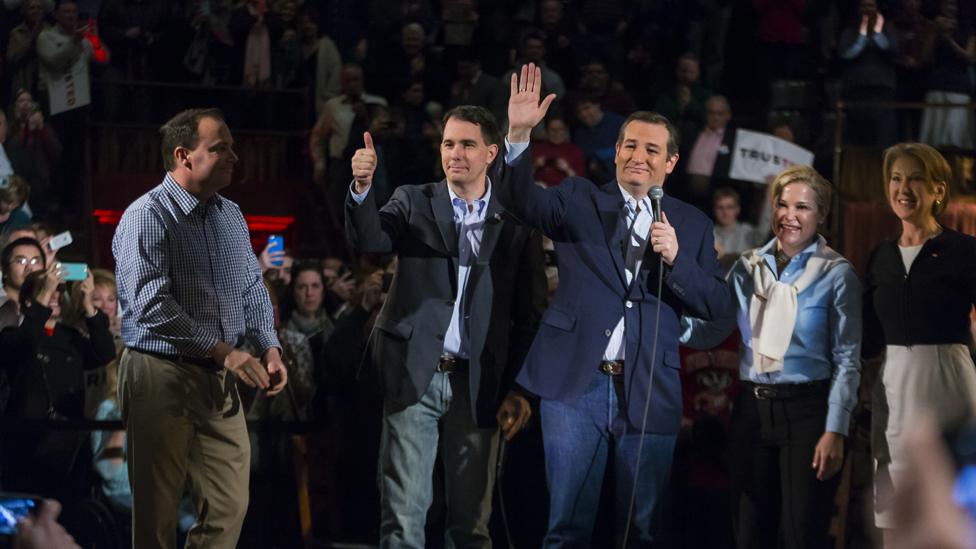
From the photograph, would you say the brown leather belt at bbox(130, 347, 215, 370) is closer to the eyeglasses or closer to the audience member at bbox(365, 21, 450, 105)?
the eyeglasses

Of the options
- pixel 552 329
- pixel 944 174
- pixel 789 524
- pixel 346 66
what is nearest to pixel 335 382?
pixel 552 329

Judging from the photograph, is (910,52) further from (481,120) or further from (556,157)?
(481,120)

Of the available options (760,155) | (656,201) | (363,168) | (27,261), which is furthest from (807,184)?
(760,155)

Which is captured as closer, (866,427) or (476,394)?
(476,394)

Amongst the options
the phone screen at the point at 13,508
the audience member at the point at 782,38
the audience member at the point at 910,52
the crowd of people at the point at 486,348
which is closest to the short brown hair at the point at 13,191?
the crowd of people at the point at 486,348

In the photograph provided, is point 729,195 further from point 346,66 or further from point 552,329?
point 552,329

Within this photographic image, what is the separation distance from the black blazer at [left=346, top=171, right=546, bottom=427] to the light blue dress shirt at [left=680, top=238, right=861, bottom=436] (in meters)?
0.59

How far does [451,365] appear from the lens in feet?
16.3

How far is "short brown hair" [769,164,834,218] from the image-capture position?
16.6ft

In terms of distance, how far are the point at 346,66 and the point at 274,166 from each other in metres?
1.91

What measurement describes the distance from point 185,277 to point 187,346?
253mm

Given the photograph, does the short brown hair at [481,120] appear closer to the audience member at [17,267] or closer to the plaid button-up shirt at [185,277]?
the plaid button-up shirt at [185,277]

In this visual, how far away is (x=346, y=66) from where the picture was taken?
9898 mm

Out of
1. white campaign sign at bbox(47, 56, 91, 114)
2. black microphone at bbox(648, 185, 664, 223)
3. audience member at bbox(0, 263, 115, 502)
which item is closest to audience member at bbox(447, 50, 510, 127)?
white campaign sign at bbox(47, 56, 91, 114)
